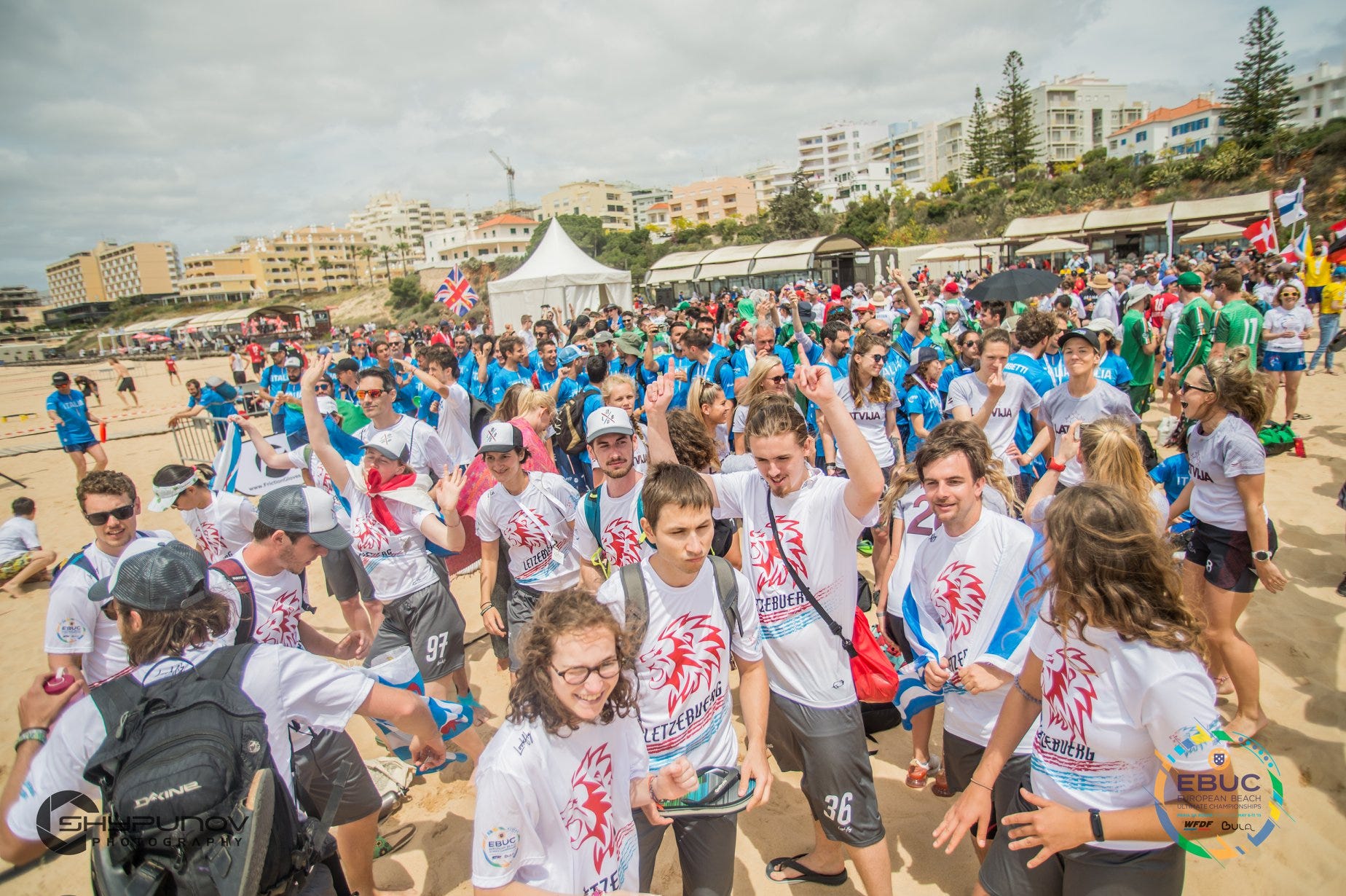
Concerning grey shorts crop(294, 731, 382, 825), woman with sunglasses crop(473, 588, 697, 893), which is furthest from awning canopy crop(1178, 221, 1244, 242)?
grey shorts crop(294, 731, 382, 825)

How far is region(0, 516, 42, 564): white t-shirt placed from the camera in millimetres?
7102

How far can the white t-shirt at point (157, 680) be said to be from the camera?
1.77 meters

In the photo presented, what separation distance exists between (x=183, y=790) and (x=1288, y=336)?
447 inches

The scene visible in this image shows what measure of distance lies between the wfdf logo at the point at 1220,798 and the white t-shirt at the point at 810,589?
105cm

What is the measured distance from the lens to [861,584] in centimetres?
315

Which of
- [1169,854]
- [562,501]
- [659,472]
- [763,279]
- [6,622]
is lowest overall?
[6,622]

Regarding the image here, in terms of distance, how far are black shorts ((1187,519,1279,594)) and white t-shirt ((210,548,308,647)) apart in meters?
4.54

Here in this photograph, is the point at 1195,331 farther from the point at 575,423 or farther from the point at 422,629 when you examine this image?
the point at 422,629

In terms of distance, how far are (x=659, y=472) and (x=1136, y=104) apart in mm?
152168

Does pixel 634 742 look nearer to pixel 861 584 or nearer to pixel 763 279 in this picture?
pixel 861 584

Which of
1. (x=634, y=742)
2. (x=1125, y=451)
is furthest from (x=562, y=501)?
(x=1125, y=451)

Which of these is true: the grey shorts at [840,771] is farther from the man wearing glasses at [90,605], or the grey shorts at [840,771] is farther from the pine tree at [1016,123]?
the pine tree at [1016,123]

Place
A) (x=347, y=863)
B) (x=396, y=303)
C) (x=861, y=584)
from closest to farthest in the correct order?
(x=347, y=863)
(x=861, y=584)
(x=396, y=303)

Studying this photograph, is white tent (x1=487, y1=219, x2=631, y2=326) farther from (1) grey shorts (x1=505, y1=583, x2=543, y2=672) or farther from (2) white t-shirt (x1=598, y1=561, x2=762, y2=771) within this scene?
(2) white t-shirt (x1=598, y1=561, x2=762, y2=771)
